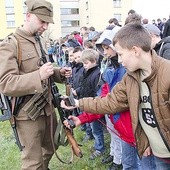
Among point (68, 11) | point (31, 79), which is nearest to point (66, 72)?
point (31, 79)

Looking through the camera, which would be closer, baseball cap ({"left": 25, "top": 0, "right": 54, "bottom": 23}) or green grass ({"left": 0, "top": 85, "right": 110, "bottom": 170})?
baseball cap ({"left": 25, "top": 0, "right": 54, "bottom": 23})

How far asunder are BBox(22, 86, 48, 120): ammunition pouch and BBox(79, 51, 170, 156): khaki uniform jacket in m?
0.70

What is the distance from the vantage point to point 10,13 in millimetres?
47219

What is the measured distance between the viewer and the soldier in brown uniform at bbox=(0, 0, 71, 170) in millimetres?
2975

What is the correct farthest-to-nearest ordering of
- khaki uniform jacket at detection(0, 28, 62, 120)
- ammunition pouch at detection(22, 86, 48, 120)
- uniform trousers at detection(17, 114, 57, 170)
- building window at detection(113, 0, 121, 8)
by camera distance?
building window at detection(113, 0, 121, 8)
uniform trousers at detection(17, 114, 57, 170)
ammunition pouch at detection(22, 86, 48, 120)
khaki uniform jacket at detection(0, 28, 62, 120)

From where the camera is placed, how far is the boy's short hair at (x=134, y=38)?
2.24 meters

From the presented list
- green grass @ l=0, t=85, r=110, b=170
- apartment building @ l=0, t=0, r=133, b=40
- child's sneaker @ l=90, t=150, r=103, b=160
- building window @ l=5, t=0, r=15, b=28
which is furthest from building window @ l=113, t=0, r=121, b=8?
child's sneaker @ l=90, t=150, r=103, b=160

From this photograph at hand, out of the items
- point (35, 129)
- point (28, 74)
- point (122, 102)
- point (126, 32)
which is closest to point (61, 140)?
point (35, 129)

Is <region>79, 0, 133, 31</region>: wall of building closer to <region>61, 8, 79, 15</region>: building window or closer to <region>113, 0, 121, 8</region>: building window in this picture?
<region>113, 0, 121, 8</region>: building window

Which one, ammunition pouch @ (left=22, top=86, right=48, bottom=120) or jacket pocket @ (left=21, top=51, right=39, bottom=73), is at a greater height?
jacket pocket @ (left=21, top=51, right=39, bottom=73)

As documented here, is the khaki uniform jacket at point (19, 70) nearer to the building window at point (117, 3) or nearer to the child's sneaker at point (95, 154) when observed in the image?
the child's sneaker at point (95, 154)

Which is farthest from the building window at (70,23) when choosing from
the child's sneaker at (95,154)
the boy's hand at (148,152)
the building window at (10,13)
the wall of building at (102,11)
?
the boy's hand at (148,152)

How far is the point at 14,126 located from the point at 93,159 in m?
1.63

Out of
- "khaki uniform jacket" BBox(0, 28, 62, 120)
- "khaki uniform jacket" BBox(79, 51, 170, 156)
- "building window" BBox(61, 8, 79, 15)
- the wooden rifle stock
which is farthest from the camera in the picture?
"building window" BBox(61, 8, 79, 15)
